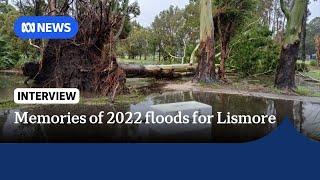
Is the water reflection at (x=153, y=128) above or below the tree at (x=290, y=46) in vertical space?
below

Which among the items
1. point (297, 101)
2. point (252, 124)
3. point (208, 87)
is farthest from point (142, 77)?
point (297, 101)

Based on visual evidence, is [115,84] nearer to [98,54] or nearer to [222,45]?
[98,54]

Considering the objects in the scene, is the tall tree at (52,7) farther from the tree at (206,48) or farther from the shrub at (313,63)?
the shrub at (313,63)

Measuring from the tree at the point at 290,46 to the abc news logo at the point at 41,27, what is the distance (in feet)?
3.09

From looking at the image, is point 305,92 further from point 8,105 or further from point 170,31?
point 8,105

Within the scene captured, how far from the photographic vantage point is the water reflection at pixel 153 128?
2385 mm

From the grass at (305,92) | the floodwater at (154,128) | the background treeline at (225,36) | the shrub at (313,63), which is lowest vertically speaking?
the floodwater at (154,128)

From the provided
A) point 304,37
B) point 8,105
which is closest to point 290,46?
point 304,37

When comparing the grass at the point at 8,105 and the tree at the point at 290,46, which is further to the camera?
the tree at the point at 290,46

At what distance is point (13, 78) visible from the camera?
2.43 m

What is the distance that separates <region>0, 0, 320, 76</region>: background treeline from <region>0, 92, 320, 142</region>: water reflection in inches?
7.8

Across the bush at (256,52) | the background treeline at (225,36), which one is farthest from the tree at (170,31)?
the bush at (256,52)

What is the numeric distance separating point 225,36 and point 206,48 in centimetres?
10

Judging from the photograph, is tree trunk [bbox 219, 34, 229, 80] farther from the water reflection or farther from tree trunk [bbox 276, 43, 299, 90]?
tree trunk [bbox 276, 43, 299, 90]
